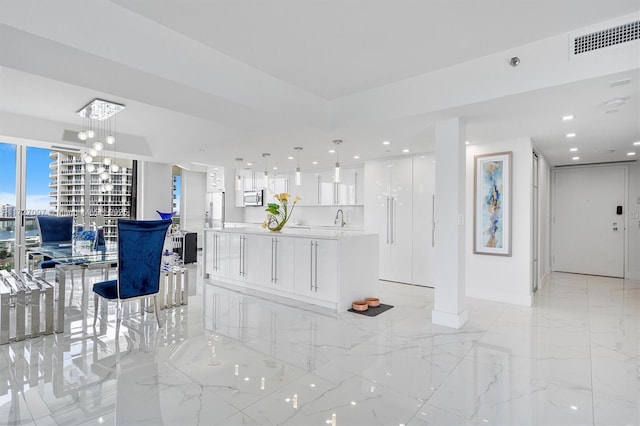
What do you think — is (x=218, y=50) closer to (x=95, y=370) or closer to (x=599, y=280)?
(x=95, y=370)

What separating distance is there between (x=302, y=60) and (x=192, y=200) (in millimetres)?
7463

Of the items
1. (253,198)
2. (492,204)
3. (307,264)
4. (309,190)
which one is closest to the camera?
(307,264)

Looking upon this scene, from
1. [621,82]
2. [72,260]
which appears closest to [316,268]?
[72,260]

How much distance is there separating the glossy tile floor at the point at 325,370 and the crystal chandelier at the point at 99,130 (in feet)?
7.27

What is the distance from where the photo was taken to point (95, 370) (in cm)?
250

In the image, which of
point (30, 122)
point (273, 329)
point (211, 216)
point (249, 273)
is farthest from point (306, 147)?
point (211, 216)

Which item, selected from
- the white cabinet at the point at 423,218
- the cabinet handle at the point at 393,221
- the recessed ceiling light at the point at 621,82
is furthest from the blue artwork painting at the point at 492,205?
the recessed ceiling light at the point at 621,82

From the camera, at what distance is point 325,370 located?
252 cm

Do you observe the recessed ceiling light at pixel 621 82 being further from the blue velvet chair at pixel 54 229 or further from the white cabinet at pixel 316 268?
the blue velvet chair at pixel 54 229

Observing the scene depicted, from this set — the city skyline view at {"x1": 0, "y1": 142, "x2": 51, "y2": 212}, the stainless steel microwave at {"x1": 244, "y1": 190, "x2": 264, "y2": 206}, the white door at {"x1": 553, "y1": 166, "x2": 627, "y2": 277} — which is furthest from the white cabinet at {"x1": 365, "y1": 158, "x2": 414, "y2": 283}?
the city skyline view at {"x1": 0, "y1": 142, "x2": 51, "y2": 212}

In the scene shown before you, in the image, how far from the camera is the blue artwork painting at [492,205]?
4641 mm

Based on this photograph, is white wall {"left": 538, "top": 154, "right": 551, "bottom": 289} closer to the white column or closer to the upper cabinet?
the white column

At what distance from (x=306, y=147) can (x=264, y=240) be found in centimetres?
161

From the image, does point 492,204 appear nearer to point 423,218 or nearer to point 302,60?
point 423,218
